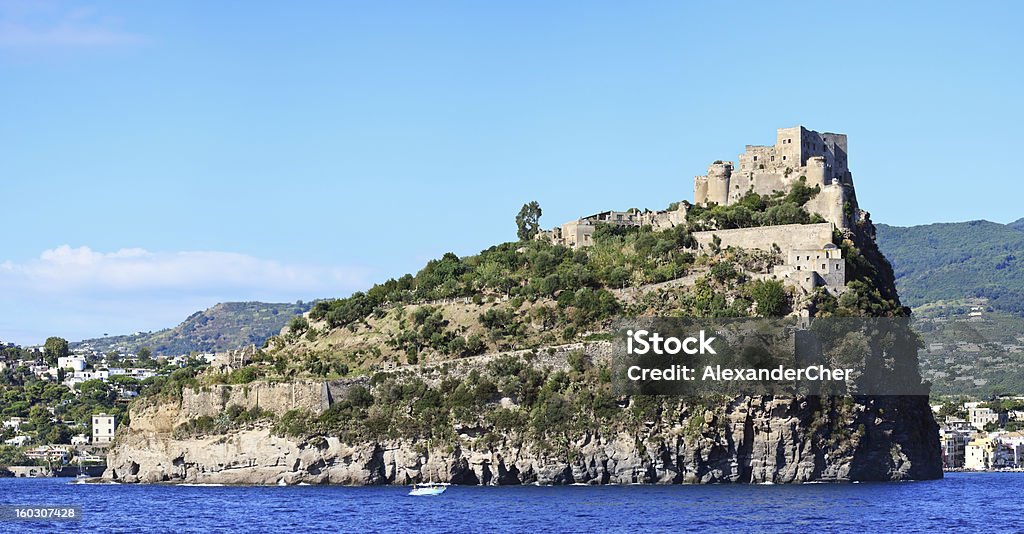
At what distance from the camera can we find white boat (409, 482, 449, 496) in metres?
81.3

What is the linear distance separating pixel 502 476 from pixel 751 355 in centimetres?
1412

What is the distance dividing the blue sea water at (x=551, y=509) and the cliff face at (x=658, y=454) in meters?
1.68

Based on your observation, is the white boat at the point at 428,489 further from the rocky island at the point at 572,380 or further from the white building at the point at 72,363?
the white building at the point at 72,363

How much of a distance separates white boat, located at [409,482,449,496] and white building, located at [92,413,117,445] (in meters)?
66.7

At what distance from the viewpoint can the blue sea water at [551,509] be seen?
6381 centimetres

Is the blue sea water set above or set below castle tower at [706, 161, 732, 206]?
below

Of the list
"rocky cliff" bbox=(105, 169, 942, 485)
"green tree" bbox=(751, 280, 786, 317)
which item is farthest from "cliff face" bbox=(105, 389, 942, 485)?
"green tree" bbox=(751, 280, 786, 317)

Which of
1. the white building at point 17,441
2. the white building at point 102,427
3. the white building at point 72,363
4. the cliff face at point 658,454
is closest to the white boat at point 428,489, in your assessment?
the cliff face at point 658,454

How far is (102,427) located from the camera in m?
147

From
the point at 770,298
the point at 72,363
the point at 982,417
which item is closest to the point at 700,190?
the point at 770,298

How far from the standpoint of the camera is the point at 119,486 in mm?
97625

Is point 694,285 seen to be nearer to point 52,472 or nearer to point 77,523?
point 77,523

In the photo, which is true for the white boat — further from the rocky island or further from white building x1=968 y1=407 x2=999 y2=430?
white building x1=968 y1=407 x2=999 y2=430

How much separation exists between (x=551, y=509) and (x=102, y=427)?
279 ft
